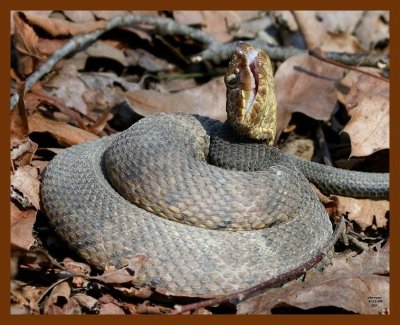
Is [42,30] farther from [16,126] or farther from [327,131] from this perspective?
[327,131]

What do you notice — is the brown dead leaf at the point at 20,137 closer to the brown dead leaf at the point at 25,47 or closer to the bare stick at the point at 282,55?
the brown dead leaf at the point at 25,47

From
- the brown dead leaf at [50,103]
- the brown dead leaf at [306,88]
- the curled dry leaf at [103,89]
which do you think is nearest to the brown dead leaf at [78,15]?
the curled dry leaf at [103,89]

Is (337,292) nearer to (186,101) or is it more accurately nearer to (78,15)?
(186,101)

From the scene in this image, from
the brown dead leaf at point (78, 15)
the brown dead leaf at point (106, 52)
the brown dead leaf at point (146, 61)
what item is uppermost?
the brown dead leaf at point (78, 15)

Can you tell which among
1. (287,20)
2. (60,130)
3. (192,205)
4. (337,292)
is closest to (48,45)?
(60,130)

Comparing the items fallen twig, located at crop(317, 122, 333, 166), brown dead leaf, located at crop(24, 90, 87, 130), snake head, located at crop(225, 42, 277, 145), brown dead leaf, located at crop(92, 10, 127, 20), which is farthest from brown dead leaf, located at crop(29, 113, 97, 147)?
fallen twig, located at crop(317, 122, 333, 166)
